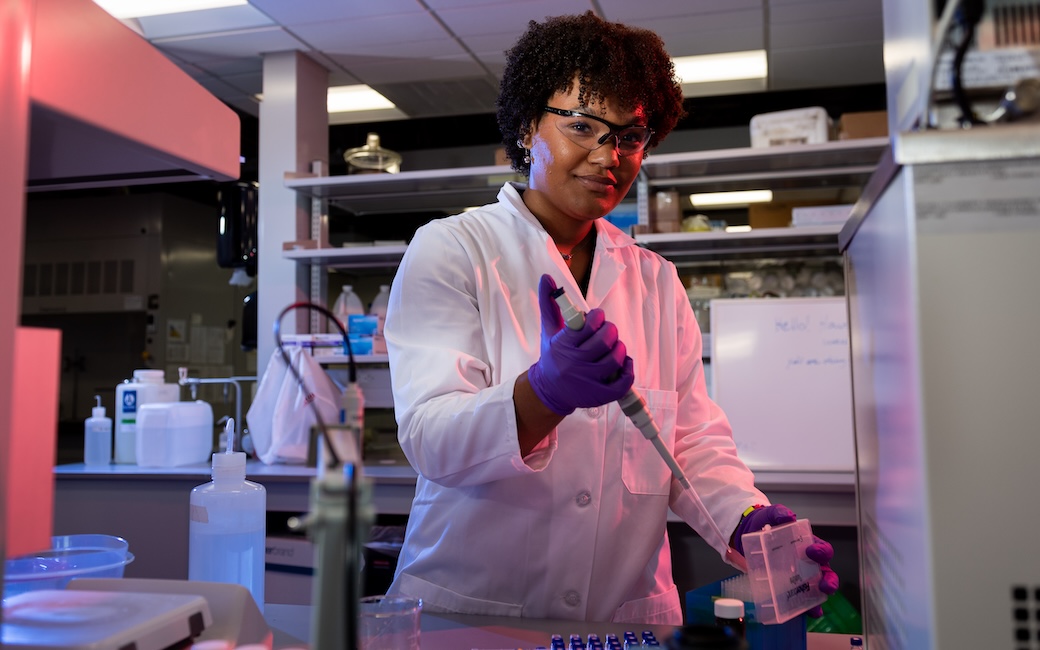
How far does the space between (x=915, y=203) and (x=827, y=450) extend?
2.64 m

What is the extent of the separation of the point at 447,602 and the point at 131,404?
2649 mm

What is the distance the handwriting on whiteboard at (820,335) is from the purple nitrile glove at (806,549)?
2.02m

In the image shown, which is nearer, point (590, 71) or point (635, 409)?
point (635, 409)

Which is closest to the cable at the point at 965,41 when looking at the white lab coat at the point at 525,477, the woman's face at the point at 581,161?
the white lab coat at the point at 525,477

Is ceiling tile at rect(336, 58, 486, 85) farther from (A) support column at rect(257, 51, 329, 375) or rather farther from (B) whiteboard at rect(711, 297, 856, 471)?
(B) whiteboard at rect(711, 297, 856, 471)

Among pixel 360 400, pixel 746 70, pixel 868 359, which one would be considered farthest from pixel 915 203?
pixel 746 70

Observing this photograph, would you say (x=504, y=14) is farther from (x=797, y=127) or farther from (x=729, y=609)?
(x=729, y=609)

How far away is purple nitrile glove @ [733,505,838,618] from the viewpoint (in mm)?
1014

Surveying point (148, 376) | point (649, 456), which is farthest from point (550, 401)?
point (148, 376)

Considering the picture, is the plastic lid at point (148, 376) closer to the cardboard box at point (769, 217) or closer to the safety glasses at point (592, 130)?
Answer: the safety glasses at point (592, 130)

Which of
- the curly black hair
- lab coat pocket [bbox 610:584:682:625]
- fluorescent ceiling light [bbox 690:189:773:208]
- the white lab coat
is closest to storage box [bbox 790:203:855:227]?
fluorescent ceiling light [bbox 690:189:773:208]

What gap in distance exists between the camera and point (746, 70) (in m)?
4.22

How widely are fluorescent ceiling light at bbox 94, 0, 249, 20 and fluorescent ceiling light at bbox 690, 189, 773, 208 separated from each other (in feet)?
7.99

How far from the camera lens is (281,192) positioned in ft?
13.3
